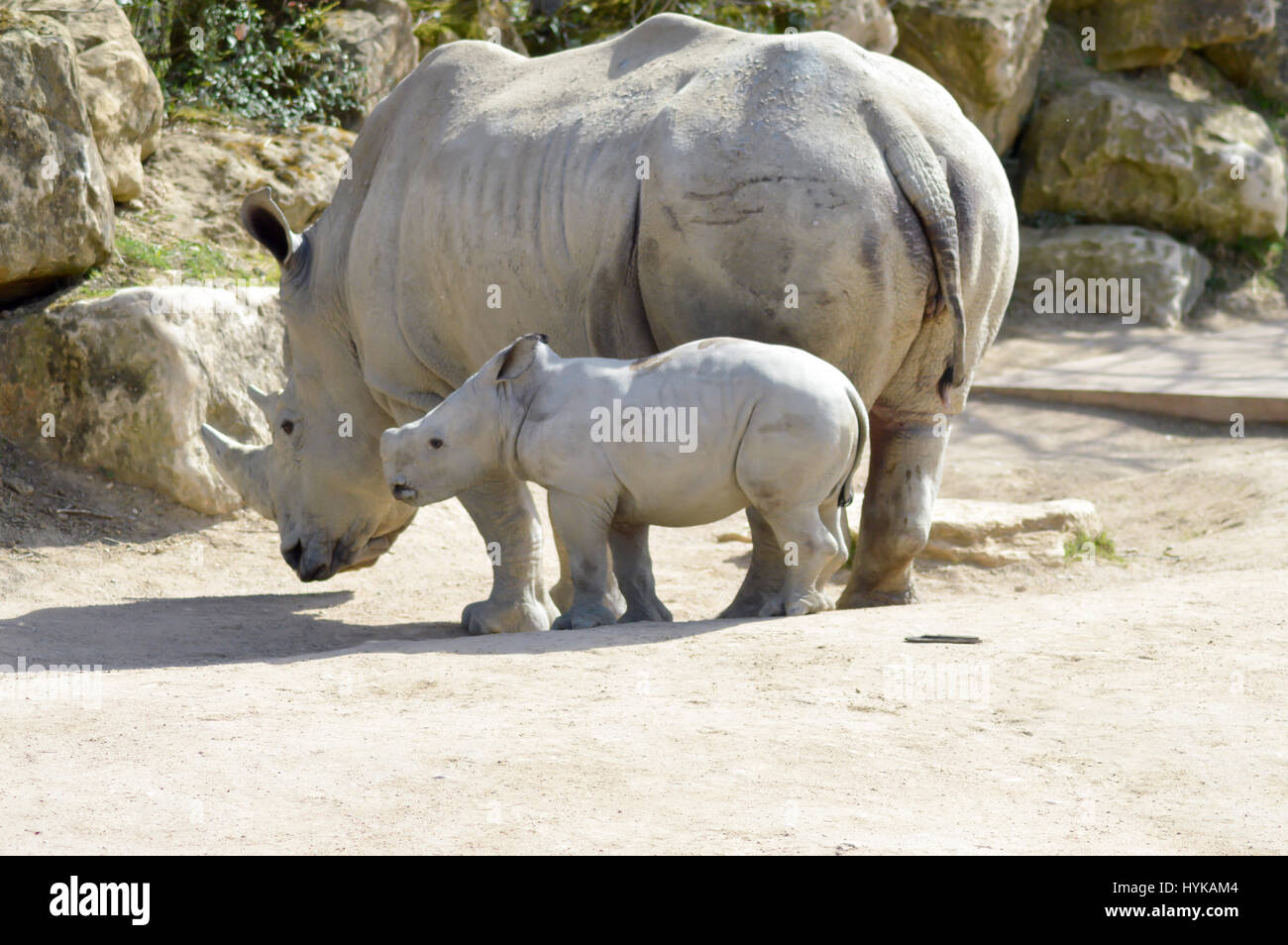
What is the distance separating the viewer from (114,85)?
9398mm

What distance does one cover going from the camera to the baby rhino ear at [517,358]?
18.4 ft

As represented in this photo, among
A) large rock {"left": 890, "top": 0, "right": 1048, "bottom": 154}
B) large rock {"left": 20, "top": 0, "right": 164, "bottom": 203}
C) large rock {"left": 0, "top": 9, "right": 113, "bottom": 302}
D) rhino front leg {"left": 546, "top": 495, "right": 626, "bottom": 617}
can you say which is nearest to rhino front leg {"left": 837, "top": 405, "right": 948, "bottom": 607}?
rhino front leg {"left": 546, "top": 495, "right": 626, "bottom": 617}

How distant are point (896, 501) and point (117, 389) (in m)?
4.24

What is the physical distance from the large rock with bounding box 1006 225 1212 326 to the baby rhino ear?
10.2 meters

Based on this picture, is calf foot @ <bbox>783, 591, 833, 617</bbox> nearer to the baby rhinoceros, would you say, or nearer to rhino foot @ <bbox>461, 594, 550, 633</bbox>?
the baby rhinoceros

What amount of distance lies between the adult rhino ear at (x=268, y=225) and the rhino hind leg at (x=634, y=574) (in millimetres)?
2266

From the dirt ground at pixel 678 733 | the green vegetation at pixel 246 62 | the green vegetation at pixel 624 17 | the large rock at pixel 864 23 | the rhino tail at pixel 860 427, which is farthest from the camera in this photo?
the large rock at pixel 864 23

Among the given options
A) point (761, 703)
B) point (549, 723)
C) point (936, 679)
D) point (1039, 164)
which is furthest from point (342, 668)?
point (1039, 164)

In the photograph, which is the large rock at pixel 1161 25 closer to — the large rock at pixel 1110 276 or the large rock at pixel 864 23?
the large rock at pixel 1110 276

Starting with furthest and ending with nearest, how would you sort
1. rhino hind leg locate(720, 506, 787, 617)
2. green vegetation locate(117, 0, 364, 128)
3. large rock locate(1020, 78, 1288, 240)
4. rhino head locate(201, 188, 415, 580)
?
large rock locate(1020, 78, 1288, 240) → green vegetation locate(117, 0, 364, 128) → rhino head locate(201, 188, 415, 580) → rhino hind leg locate(720, 506, 787, 617)

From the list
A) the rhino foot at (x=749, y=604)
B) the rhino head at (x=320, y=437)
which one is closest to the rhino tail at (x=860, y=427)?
the rhino foot at (x=749, y=604)

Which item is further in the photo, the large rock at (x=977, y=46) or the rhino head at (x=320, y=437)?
the large rock at (x=977, y=46)

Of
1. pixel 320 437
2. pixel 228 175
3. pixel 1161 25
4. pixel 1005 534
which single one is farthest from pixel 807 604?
pixel 1161 25

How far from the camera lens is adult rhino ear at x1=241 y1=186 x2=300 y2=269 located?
6.98 meters
